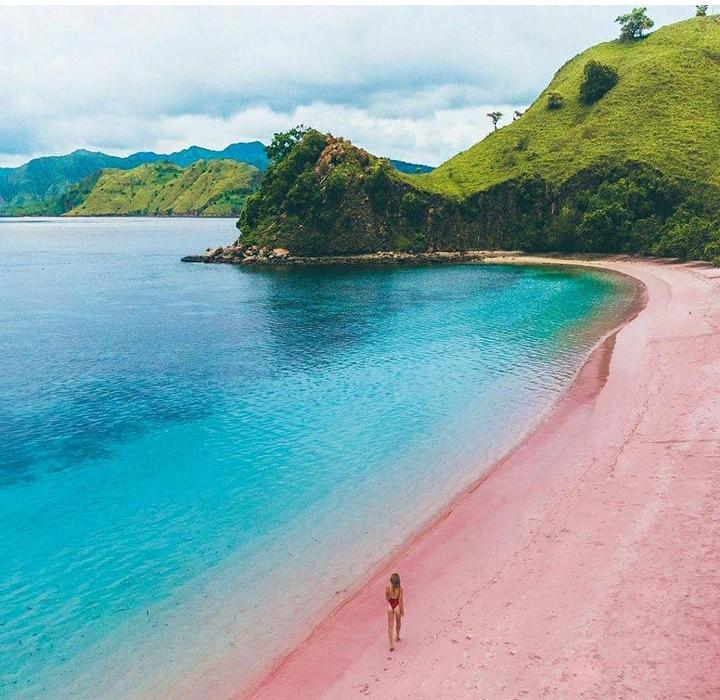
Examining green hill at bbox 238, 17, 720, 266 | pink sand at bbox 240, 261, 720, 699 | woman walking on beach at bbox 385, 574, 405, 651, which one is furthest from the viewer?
green hill at bbox 238, 17, 720, 266

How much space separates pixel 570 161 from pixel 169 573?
481 feet

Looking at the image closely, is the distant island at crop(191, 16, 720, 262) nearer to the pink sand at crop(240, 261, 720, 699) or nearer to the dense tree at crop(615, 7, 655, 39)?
the dense tree at crop(615, 7, 655, 39)

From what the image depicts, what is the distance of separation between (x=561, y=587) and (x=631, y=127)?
153 m

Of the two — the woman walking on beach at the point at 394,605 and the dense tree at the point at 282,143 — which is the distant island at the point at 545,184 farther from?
the woman walking on beach at the point at 394,605

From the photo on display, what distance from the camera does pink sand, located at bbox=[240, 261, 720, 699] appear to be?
15.1m

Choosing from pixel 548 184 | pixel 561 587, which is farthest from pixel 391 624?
pixel 548 184

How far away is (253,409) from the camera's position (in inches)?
1574

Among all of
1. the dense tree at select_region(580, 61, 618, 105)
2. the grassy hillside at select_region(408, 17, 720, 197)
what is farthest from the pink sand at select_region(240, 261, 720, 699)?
the dense tree at select_region(580, 61, 618, 105)

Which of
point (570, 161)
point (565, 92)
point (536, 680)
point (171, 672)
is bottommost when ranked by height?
point (171, 672)

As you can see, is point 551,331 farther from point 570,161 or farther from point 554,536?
point 570,161

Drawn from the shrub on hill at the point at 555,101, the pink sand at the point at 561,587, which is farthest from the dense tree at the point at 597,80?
the pink sand at the point at 561,587

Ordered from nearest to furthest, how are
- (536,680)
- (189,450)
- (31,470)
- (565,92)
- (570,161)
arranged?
(536,680) < (31,470) < (189,450) < (570,161) < (565,92)

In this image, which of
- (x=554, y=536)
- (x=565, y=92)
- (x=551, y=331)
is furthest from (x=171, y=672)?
(x=565, y=92)

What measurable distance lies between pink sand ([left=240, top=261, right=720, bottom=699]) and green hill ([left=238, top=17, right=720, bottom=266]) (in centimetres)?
10903
